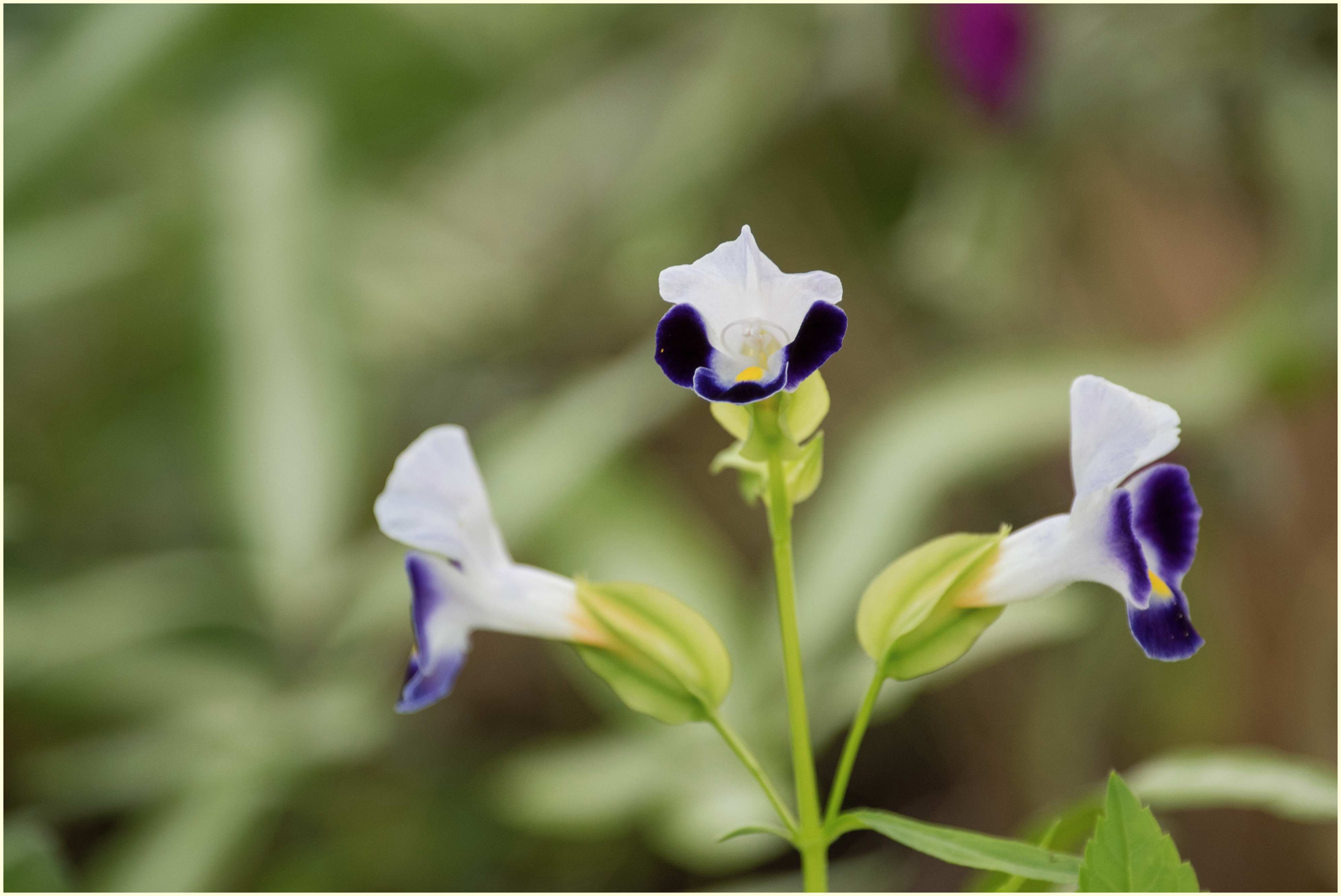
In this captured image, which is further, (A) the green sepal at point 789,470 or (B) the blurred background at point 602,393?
(B) the blurred background at point 602,393

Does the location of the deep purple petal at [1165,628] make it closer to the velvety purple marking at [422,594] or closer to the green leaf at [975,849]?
the green leaf at [975,849]

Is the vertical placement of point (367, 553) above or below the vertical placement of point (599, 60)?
below

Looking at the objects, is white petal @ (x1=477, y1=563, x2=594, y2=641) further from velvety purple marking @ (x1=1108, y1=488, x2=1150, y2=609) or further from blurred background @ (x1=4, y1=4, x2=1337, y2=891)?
blurred background @ (x1=4, y1=4, x2=1337, y2=891)

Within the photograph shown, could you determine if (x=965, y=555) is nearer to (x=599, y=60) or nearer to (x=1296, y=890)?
(x=1296, y=890)

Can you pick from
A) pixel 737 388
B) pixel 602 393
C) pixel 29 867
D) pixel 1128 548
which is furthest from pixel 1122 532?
pixel 602 393

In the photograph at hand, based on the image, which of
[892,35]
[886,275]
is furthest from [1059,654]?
[892,35]

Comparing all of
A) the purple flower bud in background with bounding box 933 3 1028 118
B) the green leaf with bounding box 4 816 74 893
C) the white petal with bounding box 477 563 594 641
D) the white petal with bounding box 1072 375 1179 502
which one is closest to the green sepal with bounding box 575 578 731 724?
the white petal with bounding box 477 563 594 641

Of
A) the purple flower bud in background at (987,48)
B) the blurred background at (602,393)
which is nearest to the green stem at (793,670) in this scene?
the blurred background at (602,393)

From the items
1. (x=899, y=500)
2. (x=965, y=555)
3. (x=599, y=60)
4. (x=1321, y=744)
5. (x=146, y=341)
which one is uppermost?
(x=599, y=60)
